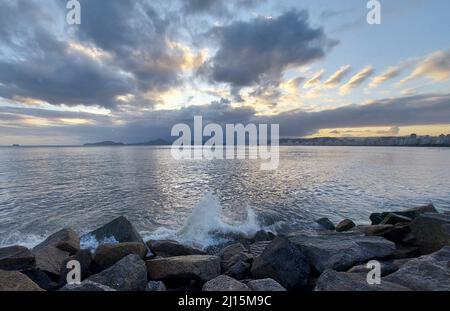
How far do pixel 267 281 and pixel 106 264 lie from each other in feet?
18.8

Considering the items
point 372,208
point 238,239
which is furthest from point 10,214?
point 372,208

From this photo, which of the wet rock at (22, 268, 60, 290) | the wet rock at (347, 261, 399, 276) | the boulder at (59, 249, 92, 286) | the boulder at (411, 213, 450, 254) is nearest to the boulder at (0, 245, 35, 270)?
the wet rock at (22, 268, 60, 290)

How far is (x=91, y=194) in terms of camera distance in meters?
26.8

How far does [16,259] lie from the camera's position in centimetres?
850

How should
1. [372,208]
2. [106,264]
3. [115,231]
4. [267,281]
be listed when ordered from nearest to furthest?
[267,281], [106,264], [115,231], [372,208]

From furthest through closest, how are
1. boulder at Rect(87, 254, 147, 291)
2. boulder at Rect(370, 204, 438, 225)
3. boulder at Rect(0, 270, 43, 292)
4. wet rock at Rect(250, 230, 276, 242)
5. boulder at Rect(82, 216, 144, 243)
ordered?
wet rock at Rect(250, 230, 276, 242) < boulder at Rect(370, 204, 438, 225) < boulder at Rect(82, 216, 144, 243) < boulder at Rect(87, 254, 147, 291) < boulder at Rect(0, 270, 43, 292)

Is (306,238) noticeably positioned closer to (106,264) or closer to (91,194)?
(106,264)

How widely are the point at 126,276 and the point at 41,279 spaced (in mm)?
3018

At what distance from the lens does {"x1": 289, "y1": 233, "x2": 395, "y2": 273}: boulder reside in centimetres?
834

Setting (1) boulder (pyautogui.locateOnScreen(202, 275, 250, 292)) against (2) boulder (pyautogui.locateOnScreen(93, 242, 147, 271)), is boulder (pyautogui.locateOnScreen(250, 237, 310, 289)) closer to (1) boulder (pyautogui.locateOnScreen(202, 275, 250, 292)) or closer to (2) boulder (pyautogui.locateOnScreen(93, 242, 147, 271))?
(1) boulder (pyautogui.locateOnScreen(202, 275, 250, 292))

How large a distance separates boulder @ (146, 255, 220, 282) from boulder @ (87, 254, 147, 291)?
55 cm

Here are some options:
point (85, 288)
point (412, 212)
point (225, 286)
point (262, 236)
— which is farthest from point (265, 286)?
point (412, 212)

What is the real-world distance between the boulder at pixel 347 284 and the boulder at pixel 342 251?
6.32ft
